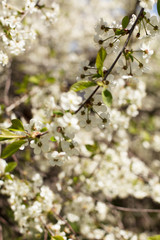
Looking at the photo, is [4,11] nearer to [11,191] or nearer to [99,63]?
[99,63]

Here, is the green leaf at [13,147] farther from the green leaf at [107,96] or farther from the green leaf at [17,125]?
the green leaf at [107,96]

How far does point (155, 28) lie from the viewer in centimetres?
121

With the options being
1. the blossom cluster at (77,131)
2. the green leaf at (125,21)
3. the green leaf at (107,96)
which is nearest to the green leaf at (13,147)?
the blossom cluster at (77,131)

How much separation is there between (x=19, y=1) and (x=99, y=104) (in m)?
5.94

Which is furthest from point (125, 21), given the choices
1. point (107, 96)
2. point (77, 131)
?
point (77, 131)

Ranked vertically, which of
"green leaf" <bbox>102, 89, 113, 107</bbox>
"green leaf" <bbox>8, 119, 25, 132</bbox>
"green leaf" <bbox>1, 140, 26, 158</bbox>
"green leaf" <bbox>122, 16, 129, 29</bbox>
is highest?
"green leaf" <bbox>122, 16, 129, 29</bbox>

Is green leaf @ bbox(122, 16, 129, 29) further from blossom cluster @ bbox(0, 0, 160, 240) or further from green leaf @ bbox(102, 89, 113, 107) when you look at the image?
green leaf @ bbox(102, 89, 113, 107)

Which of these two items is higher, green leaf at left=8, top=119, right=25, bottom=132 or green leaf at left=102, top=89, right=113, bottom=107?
green leaf at left=102, top=89, right=113, bottom=107

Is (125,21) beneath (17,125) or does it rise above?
above

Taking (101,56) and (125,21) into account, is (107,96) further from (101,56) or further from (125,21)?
(125,21)

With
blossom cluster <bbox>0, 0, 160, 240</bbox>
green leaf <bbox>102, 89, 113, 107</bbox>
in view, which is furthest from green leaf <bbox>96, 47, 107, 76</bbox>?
green leaf <bbox>102, 89, 113, 107</bbox>

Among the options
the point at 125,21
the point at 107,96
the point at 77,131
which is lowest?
the point at 77,131

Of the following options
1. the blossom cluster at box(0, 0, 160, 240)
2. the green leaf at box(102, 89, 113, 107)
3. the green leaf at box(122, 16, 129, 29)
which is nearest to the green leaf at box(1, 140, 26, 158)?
the blossom cluster at box(0, 0, 160, 240)

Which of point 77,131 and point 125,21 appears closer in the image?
point 77,131
